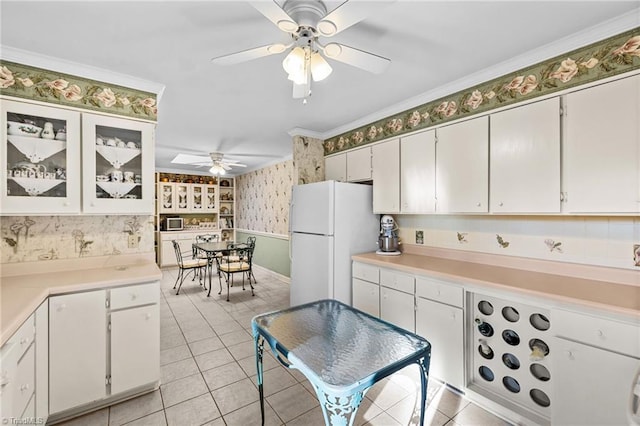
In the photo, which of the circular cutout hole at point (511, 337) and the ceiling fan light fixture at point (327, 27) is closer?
the ceiling fan light fixture at point (327, 27)

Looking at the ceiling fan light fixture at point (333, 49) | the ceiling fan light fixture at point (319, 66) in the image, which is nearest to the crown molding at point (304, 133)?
the ceiling fan light fixture at point (319, 66)

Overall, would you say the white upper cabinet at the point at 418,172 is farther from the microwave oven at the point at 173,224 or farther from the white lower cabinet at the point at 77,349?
the microwave oven at the point at 173,224

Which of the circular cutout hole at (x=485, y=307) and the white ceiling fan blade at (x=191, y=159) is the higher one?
the white ceiling fan blade at (x=191, y=159)

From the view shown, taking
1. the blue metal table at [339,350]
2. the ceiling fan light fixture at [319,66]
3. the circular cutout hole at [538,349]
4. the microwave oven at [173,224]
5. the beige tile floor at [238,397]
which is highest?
the ceiling fan light fixture at [319,66]

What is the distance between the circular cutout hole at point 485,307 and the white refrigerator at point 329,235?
1318 mm

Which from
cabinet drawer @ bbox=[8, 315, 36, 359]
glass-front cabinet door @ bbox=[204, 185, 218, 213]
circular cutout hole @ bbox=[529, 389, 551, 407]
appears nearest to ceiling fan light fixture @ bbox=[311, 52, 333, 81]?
cabinet drawer @ bbox=[8, 315, 36, 359]

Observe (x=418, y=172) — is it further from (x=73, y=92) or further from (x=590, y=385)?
(x=73, y=92)

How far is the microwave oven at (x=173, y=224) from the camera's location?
689 cm

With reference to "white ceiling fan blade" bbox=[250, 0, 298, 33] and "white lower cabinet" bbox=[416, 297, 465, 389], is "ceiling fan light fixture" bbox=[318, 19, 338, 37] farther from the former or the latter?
"white lower cabinet" bbox=[416, 297, 465, 389]

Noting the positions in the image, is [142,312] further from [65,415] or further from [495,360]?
[495,360]

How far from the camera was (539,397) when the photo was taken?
188 cm

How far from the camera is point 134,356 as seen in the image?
206 centimetres

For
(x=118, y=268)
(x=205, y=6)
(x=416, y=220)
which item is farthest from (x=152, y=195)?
(x=416, y=220)

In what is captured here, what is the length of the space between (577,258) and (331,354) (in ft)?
6.56
